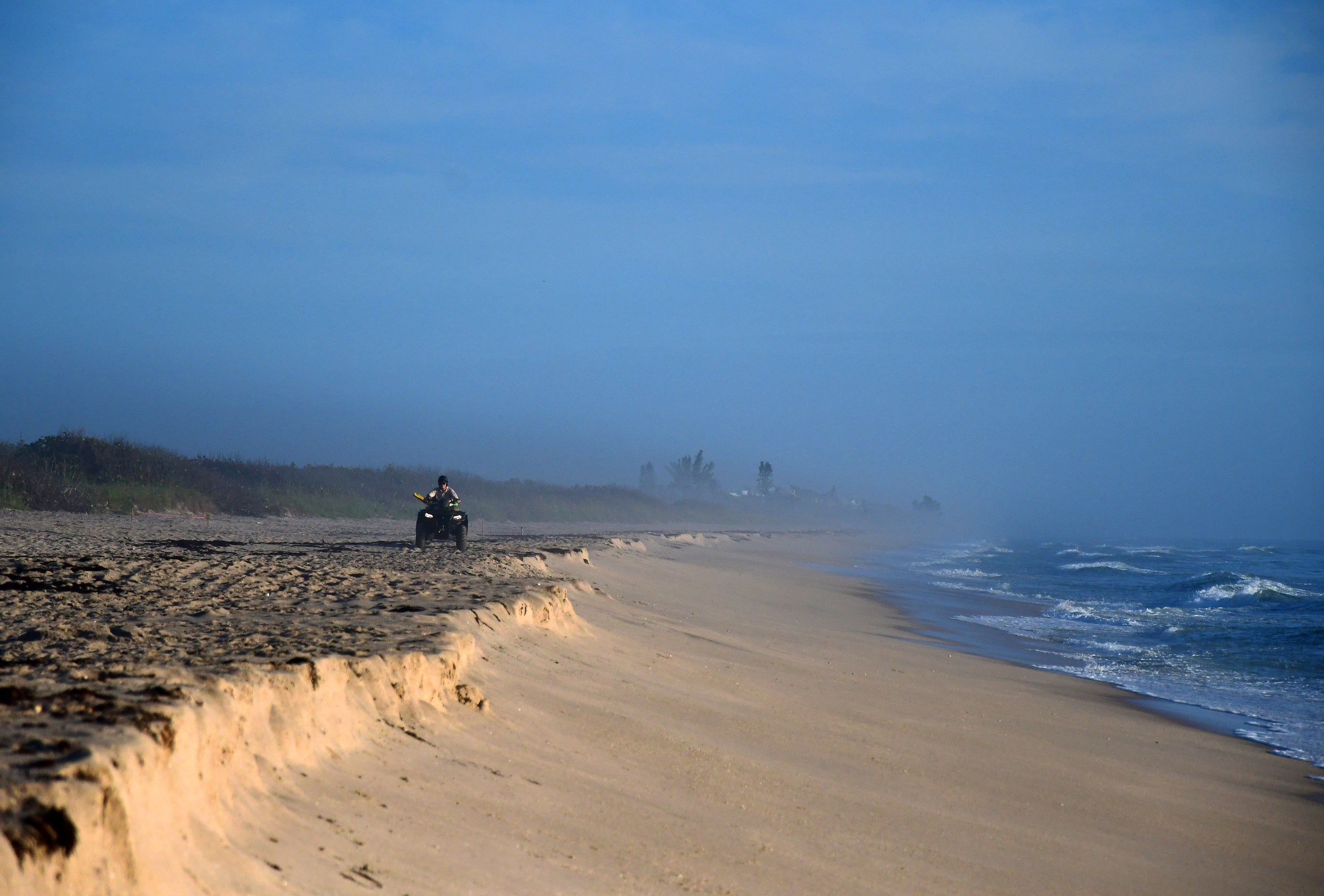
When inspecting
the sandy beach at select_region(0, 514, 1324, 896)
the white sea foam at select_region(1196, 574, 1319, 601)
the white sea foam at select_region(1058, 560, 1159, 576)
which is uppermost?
the sandy beach at select_region(0, 514, 1324, 896)

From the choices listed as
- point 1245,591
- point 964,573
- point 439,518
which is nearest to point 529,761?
point 439,518

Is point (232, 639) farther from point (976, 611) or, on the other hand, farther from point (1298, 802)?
point (976, 611)

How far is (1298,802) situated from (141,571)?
9215 millimetres

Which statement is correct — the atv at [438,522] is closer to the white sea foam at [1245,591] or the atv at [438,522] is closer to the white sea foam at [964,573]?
the white sea foam at [964,573]

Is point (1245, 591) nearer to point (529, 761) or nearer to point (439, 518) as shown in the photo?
point (439, 518)

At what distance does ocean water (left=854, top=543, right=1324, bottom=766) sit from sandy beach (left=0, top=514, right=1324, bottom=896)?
68.8 inches

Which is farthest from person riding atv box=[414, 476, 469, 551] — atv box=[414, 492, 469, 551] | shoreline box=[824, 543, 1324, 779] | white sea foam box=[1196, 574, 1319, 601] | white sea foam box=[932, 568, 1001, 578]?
white sea foam box=[1196, 574, 1319, 601]

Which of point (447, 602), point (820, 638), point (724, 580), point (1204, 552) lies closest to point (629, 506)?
point (1204, 552)

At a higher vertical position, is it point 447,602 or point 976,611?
point 447,602

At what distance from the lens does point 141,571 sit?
8.44m

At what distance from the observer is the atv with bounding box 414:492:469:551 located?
16.0 metres

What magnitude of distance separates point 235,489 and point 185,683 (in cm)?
2923

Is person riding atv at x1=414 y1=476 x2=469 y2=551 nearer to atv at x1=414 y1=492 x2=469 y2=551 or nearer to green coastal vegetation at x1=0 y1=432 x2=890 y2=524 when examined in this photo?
atv at x1=414 y1=492 x2=469 y2=551

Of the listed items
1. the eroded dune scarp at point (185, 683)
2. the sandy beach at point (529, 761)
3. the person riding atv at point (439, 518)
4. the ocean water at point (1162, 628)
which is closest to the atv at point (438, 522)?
the person riding atv at point (439, 518)
